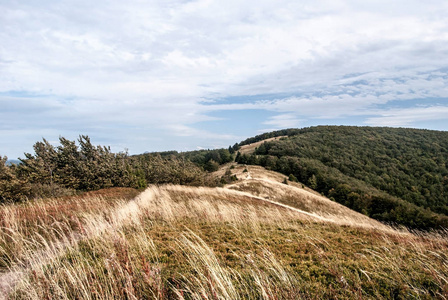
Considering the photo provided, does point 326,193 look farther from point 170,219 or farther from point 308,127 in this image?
point 308,127

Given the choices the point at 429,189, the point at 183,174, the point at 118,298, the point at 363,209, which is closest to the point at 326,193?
the point at 363,209

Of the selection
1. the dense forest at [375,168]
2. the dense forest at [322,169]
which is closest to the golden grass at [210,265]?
the dense forest at [322,169]

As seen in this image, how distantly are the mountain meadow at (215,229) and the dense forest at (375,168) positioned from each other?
0.62 m

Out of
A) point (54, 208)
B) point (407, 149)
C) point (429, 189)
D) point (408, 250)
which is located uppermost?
point (54, 208)

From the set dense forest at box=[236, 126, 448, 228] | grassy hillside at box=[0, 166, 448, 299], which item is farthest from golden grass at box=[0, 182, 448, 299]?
dense forest at box=[236, 126, 448, 228]

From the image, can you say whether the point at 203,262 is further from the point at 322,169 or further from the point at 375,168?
the point at 375,168

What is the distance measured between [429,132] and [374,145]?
7282 cm

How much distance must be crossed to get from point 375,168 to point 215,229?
12062 centimetres

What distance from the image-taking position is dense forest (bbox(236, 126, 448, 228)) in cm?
5691

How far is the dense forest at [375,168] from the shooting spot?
2240 inches

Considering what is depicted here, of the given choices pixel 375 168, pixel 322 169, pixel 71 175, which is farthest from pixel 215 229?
pixel 375 168

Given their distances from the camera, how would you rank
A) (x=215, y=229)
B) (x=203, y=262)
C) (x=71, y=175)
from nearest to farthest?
(x=203, y=262), (x=215, y=229), (x=71, y=175)

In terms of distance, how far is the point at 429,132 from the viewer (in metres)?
163

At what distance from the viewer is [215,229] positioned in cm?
807
